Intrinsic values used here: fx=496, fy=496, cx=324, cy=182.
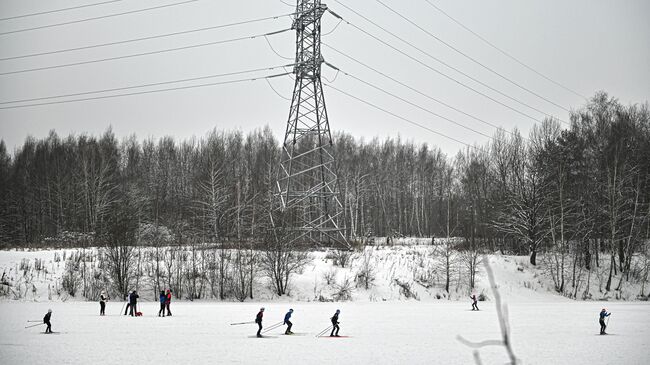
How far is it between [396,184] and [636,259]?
147 feet

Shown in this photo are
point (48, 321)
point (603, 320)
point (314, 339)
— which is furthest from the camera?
point (603, 320)

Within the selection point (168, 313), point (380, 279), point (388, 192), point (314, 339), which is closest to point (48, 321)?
point (168, 313)

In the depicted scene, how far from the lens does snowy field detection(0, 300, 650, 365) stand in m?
17.7

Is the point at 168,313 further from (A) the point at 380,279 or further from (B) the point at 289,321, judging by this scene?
(A) the point at 380,279

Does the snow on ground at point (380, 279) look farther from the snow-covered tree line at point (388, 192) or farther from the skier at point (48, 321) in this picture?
the skier at point (48, 321)

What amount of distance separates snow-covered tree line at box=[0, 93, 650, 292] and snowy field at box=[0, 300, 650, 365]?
16.5 meters

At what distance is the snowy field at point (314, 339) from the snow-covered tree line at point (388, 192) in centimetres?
1649

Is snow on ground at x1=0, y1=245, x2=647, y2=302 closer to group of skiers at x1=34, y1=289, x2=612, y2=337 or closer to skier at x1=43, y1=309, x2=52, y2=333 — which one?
group of skiers at x1=34, y1=289, x2=612, y2=337

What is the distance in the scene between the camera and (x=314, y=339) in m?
22.3

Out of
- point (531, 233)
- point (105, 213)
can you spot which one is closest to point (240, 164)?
point (105, 213)

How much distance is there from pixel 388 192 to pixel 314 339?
71338 mm

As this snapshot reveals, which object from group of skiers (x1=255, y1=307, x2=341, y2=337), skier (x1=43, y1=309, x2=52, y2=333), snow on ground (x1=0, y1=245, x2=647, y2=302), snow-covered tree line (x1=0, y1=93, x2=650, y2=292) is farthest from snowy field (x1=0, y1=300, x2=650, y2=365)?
snow-covered tree line (x1=0, y1=93, x2=650, y2=292)

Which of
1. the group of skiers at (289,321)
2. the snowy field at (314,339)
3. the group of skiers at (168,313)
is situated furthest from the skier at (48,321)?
the group of skiers at (289,321)

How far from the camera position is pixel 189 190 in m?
91.7
